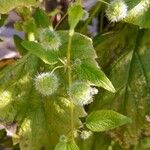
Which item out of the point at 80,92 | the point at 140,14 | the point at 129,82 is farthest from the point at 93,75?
the point at 129,82

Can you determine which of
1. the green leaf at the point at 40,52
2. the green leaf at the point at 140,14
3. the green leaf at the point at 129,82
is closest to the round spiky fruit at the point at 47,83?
the green leaf at the point at 40,52

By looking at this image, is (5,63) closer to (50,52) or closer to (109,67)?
(109,67)

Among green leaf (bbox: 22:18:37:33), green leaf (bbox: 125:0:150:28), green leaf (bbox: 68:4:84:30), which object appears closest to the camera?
green leaf (bbox: 68:4:84:30)

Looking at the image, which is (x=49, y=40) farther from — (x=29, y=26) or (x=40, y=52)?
(x=29, y=26)

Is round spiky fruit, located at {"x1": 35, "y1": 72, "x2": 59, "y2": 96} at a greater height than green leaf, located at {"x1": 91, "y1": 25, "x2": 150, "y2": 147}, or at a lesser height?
greater

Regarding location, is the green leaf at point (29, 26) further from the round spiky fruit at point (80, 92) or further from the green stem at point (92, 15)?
the round spiky fruit at point (80, 92)

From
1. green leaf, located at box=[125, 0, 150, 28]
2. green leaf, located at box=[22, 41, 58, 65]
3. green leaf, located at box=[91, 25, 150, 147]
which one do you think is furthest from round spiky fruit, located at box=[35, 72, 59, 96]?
green leaf, located at box=[91, 25, 150, 147]

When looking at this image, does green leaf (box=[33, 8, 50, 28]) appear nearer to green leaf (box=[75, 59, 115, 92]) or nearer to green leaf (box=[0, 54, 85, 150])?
green leaf (box=[0, 54, 85, 150])
